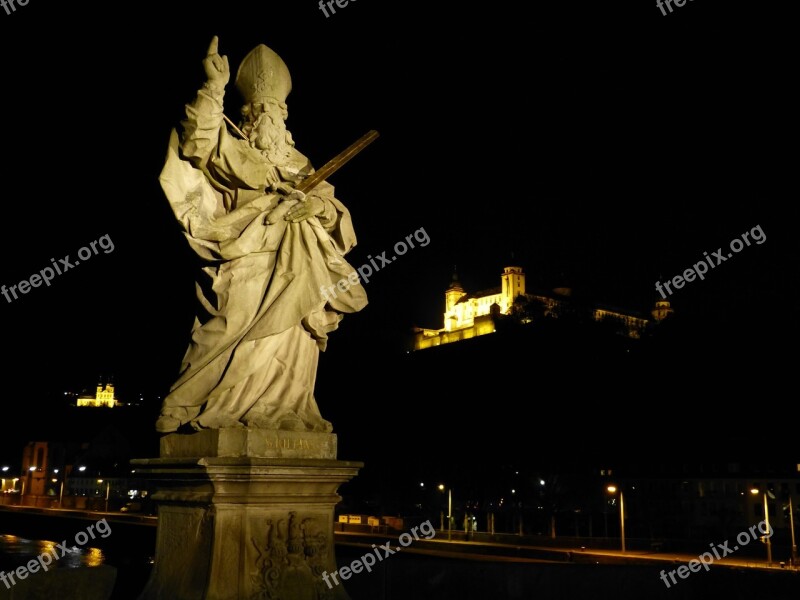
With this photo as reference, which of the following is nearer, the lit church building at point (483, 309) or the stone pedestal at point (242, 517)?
the stone pedestal at point (242, 517)

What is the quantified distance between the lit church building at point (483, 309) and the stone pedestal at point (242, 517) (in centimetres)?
11314

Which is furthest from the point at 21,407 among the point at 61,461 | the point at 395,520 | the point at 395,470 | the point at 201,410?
the point at 61,461

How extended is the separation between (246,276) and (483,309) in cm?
12555

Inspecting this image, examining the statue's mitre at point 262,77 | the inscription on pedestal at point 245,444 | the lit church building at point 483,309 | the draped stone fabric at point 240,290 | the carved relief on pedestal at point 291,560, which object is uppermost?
the lit church building at point 483,309

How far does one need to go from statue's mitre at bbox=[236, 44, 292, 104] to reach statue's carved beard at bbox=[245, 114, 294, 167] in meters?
0.18

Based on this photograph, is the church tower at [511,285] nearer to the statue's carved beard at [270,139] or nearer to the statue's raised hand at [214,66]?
the statue's carved beard at [270,139]

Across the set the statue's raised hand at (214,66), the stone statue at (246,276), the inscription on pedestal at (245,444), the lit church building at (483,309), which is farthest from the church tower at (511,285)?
the statue's raised hand at (214,66)

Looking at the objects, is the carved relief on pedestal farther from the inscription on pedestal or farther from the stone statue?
the stone statue

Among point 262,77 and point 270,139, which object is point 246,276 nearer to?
point 270,139

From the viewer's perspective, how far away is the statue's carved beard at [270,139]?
18.8 ft

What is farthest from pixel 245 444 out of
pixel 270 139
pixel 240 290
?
pixel 270 139

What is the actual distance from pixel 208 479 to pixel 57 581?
94cm

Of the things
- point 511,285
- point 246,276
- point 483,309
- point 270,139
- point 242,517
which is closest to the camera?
point 242,517

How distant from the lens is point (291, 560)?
16.0 feet
